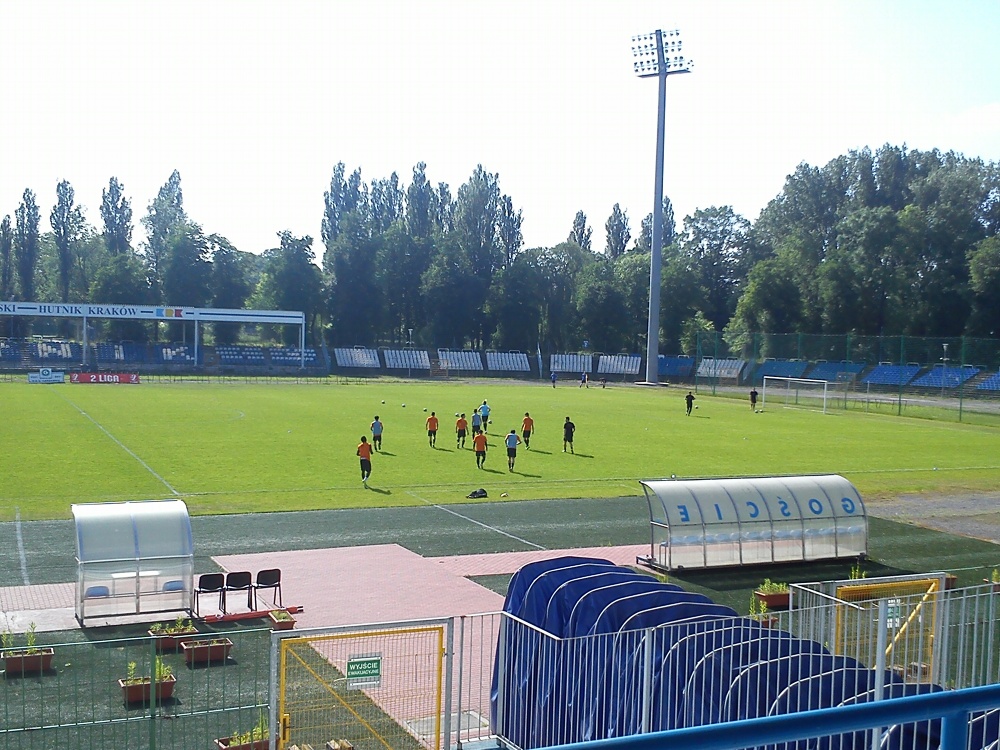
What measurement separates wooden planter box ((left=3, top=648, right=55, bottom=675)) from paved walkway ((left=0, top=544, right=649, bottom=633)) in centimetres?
242

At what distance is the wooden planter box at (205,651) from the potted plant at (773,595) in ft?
28.5

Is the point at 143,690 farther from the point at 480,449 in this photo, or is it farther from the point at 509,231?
the point at 509,231

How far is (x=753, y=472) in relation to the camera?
34219 millimetres

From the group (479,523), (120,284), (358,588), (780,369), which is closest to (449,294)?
(120,284)

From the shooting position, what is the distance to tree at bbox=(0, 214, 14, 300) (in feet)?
372

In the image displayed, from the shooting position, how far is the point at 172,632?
47.3ft

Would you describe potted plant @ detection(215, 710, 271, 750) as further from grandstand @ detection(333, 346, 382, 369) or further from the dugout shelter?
grandstand @ detection(333, 346, 382, 369)

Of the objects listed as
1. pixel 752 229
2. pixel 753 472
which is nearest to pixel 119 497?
pixel 753 472

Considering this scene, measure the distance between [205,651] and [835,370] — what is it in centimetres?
6453

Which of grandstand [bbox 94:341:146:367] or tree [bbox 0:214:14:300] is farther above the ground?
tree [bbox 0:214:14:300]

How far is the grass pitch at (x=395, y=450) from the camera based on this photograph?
28.4 metres

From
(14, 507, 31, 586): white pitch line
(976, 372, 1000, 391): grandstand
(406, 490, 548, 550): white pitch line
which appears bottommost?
(14, 507, 31, 586): white pitch line

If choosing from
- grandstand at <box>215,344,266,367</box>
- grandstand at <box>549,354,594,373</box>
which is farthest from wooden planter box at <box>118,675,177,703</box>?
grandstand at <box>549,354,594,373</box>

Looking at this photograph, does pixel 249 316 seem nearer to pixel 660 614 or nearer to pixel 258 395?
pixel 258 395
